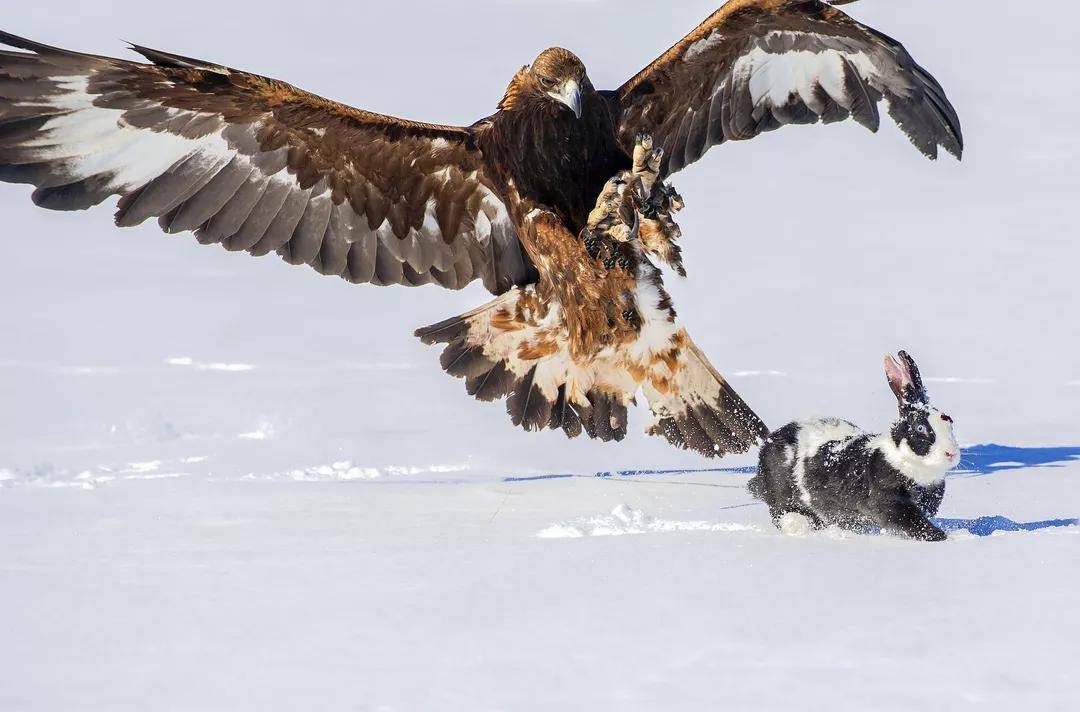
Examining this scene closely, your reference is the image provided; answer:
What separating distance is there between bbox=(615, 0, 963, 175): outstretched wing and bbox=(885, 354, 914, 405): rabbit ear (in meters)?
1.27

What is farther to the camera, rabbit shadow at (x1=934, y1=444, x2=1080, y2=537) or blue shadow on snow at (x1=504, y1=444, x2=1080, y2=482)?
blue shadow on snow at (x1=504, y1=444, x2=1080, y2=482)

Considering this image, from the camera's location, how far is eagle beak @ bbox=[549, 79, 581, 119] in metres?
5.39

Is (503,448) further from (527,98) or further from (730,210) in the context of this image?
(730,210)

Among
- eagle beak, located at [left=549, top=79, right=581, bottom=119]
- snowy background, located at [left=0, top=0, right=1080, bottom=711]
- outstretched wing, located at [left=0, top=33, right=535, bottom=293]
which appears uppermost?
eagle beak, located at [left=549, top=79, right=581, bottom=119]

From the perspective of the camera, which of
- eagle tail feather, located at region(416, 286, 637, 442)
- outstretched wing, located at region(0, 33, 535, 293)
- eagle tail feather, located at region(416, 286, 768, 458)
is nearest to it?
outstretched wing, located at region(0, 33, 535, 293)

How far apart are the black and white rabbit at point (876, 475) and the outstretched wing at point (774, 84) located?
1.49m

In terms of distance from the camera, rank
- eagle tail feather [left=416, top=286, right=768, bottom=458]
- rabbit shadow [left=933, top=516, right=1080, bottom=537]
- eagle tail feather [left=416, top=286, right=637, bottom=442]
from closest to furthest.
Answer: rabbit shadow [left=933, top=516, right=1080, bottom=537]
eagle tail feather [left=416, top=286, right=768, bottom=458]
eagle tail feather [left=416, top=286, right=637, bottom=442]

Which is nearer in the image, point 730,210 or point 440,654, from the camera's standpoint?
Result: point 440,654

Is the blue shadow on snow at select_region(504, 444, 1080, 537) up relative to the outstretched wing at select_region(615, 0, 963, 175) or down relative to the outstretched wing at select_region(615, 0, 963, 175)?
down

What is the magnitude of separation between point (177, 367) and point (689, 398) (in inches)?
150

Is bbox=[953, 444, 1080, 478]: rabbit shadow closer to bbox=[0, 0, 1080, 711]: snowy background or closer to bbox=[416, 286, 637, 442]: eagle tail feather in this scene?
bbox=[0, 0, 1080, 711]: snowy background

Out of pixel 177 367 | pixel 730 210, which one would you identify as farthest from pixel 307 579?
pixel 730 210

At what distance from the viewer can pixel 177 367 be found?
8.35 meters

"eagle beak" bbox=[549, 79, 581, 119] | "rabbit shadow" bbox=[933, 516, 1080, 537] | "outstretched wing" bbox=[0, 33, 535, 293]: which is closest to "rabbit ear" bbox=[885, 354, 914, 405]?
"rabbit shadow" bbox=[933, 516, 1080, 537]
